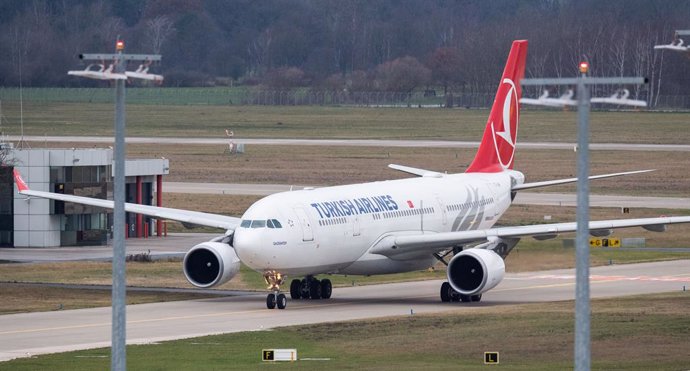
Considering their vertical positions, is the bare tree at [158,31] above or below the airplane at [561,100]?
above

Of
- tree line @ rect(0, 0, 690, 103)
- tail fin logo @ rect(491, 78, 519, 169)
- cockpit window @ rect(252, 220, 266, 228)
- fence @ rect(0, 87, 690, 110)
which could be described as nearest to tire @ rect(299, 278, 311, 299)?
cockpit window @ rect(252, 220, 266, 228)

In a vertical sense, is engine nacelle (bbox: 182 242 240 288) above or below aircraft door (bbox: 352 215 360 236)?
below

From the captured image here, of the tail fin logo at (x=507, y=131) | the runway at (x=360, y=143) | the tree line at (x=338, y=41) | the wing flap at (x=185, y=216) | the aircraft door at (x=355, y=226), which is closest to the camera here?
the aircraft door at (x=355, y=226)

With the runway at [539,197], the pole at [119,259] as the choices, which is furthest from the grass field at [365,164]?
the pole at [119,259]

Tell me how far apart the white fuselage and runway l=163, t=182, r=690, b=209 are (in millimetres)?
25294

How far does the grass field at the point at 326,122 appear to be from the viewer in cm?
13100

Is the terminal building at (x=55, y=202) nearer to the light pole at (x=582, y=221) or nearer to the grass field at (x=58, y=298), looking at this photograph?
the grass field at (x=58, y=298)

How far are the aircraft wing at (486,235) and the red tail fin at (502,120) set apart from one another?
28.9 feet

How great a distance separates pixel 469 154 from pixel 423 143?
11868 millimetres

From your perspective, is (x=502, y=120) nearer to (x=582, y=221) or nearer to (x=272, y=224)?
(x=272, y=224)

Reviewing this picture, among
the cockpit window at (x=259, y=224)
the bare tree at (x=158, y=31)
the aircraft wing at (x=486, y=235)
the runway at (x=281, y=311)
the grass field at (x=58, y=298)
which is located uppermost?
the bare tree at (x=158, y=31)

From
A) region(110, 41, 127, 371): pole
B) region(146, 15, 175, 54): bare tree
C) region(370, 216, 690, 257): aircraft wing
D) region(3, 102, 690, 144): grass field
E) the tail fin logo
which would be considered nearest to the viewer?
region(110, 41, 127, 371): pole

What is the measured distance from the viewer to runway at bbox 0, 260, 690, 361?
38.1 m

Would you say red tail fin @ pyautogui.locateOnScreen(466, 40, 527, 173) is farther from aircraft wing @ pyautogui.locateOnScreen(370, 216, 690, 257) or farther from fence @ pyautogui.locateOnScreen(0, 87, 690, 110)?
fence @ pyautogui.locateOnScreen(0, 87, 690, 110)
